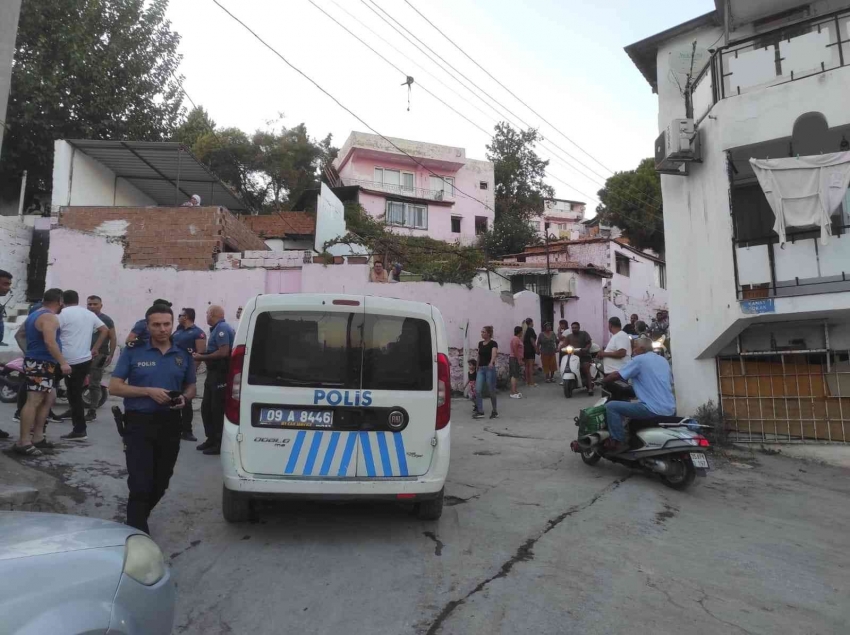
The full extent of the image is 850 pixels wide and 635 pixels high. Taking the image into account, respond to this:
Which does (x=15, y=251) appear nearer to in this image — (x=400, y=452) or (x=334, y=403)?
(x=334, y=403)

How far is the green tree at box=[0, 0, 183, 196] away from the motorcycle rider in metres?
22.9

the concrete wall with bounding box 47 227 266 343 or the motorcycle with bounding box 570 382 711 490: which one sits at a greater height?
the concrete wall with bounding box 47 227 266 343

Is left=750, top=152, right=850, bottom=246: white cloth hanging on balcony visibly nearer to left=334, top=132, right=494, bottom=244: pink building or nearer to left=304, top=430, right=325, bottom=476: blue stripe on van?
left=304, top=430, right=325, bottom=476: blue stripe on van

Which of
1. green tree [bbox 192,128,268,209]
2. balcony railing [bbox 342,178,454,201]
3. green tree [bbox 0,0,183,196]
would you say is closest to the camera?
green tree [bbox 0,0,183,196]

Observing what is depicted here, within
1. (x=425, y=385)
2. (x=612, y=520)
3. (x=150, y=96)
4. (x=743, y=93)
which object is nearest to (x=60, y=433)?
(x=425, y=385)

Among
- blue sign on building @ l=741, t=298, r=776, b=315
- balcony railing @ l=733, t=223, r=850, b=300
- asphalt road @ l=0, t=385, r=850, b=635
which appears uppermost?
balcony railing @ l=733, t=223, r=850, b=300

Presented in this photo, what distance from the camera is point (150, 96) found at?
81.3ft

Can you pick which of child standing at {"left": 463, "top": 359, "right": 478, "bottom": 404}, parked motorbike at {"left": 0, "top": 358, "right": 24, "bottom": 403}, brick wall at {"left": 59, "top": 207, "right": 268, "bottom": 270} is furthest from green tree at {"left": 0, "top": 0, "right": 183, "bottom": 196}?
child standing at {"left": 463, "top": 359, "right": 478, "bottom": 404}

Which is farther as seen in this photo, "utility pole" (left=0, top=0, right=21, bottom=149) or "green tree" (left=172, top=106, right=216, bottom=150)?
"green tree" (left=172, top=106, right=216, bottom=150)

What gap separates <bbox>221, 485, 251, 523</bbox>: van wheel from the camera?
463 centimetres

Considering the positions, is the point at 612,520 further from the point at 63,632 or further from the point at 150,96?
the point at 150,96

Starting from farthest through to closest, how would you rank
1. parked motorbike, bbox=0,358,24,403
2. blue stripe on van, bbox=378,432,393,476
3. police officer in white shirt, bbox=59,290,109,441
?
1. parked motorbike, bbox=0,358,24,403
2. police officer in white shirt, bbox=59,290,109,441
3. blue stripe on van, bbox=378,432,393,476

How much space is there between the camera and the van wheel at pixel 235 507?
463 cm

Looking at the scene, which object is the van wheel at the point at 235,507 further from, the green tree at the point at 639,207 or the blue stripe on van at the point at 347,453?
the green tree at the point at 639,207
